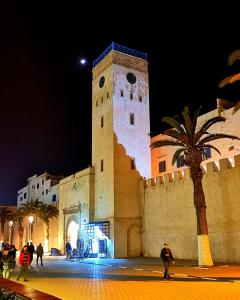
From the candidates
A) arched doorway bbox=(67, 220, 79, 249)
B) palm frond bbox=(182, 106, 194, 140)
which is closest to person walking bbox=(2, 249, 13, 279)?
palm frond bbox=(182, 106, 194, 140)

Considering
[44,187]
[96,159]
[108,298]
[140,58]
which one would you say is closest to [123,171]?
[96,159]

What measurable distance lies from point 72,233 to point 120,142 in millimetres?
12166

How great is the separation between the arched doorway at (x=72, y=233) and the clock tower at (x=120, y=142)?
16.8 feet

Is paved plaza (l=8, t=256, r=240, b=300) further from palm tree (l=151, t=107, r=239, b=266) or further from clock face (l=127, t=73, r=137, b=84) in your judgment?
clock face (l=127, t=73, r=137, b=84)

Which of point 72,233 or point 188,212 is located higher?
point 188,212

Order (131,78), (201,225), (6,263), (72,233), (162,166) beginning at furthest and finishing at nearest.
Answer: (72,233) → (162,166) → (131,78) → (201,225) → (6,263)

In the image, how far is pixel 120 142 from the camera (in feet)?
111

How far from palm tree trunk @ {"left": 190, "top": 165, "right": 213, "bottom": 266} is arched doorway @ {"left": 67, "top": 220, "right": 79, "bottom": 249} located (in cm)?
1949

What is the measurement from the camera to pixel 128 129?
34375mm

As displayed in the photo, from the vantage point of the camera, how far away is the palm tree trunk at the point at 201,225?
20922 millimetres

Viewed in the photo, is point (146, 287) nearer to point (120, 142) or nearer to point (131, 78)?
point (120, 142)

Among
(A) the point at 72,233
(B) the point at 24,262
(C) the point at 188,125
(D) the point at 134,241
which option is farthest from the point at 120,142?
(B) the point at 24,262

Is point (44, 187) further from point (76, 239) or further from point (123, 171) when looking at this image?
point (123, 171)

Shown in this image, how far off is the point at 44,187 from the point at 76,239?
22.1 meters
